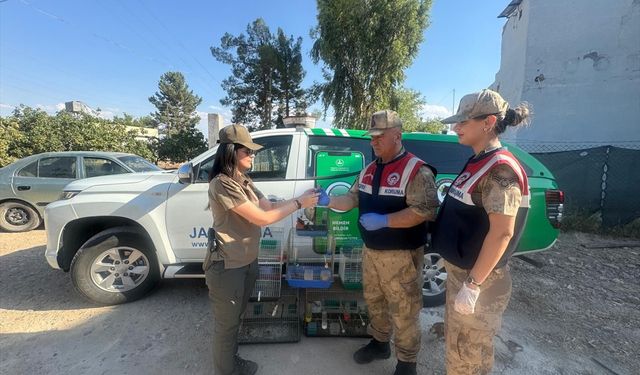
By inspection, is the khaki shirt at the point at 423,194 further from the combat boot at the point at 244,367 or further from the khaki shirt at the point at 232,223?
the combat boot at the point at 244,367

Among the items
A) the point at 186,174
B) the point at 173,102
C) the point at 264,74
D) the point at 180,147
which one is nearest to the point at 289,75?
the point at 264,74

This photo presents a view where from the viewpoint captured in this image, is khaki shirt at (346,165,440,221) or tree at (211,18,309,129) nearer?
khaki shirt at (346,165,440,221)

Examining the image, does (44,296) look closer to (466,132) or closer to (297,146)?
(297,146)

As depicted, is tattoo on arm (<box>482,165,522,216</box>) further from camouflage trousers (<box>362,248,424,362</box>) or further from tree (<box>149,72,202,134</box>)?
tree (<box>149,72,202,134</box>)

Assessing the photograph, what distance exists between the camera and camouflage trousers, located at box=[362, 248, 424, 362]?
6.87 feet

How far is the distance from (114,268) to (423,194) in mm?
3225

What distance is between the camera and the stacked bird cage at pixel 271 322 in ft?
8.86

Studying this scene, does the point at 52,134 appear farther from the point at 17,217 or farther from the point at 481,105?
the point at 481,105

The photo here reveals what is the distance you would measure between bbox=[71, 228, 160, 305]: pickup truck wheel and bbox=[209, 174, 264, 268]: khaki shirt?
5.94 ft

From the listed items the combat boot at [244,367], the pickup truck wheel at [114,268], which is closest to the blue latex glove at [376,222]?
the combat boot at [244,367]

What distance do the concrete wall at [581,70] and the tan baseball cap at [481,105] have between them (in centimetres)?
1032

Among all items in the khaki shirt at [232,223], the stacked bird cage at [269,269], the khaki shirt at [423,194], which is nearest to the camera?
the khaki shirt at [232,223]

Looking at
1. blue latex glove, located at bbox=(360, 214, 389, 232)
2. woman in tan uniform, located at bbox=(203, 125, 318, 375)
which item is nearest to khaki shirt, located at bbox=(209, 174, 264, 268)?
woman in tan uniform, located at bbox=(203, 125, 318, 375)

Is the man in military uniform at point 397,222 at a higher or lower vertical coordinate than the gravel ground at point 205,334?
higher
